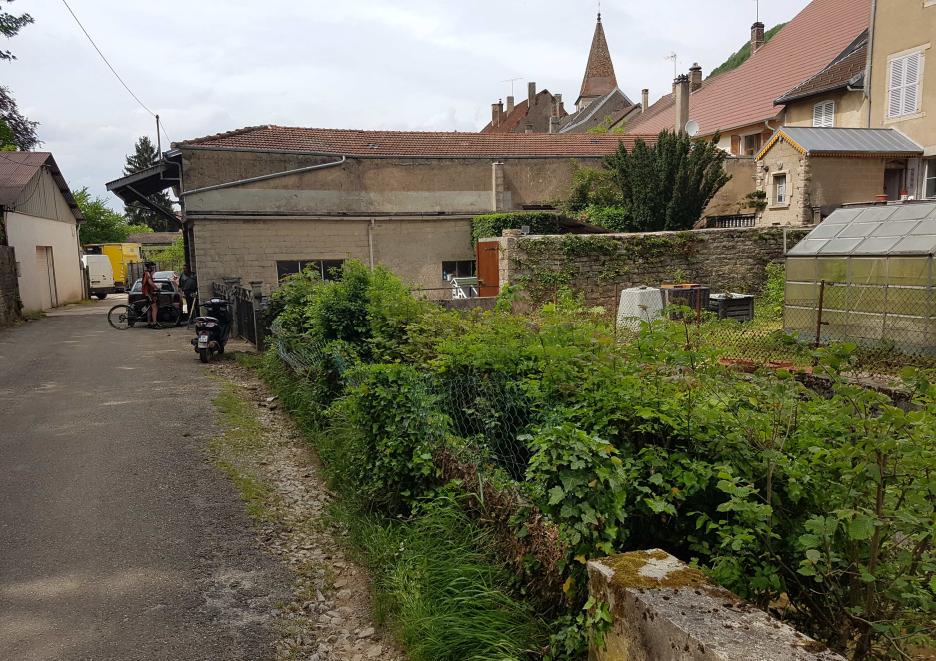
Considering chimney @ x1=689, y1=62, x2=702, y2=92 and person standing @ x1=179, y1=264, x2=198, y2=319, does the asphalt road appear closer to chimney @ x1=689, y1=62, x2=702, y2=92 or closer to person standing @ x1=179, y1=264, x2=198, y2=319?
person standing @ x1=179, y1=264, x2=198, y2=319

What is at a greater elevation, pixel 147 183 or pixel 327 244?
pixel 147 183

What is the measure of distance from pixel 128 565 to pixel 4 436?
4073 mm

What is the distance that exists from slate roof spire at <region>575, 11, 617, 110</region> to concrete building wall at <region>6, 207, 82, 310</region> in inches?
1858

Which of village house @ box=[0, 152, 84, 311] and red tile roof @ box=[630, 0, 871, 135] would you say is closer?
village house @ box=[0, 152, 84, 311]

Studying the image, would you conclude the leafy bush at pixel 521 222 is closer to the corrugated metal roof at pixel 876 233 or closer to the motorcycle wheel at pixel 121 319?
the corrugated metal roof at pixel 876 233

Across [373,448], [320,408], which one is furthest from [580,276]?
[373,448]

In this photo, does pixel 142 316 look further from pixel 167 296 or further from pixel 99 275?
pixel 99 275

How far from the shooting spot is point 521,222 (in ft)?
68.3

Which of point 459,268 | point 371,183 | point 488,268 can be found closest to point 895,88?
point 488,268

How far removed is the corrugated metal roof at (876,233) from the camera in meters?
10.2

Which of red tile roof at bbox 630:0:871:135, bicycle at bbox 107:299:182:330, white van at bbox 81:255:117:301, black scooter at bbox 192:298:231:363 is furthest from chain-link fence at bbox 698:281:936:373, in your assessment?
white van at bbox 81:255:117:301

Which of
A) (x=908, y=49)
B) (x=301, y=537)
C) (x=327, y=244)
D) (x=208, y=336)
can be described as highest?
(x=908, y=49)

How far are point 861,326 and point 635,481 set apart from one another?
9848 mm

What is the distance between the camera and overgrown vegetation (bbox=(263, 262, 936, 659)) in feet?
7.89
